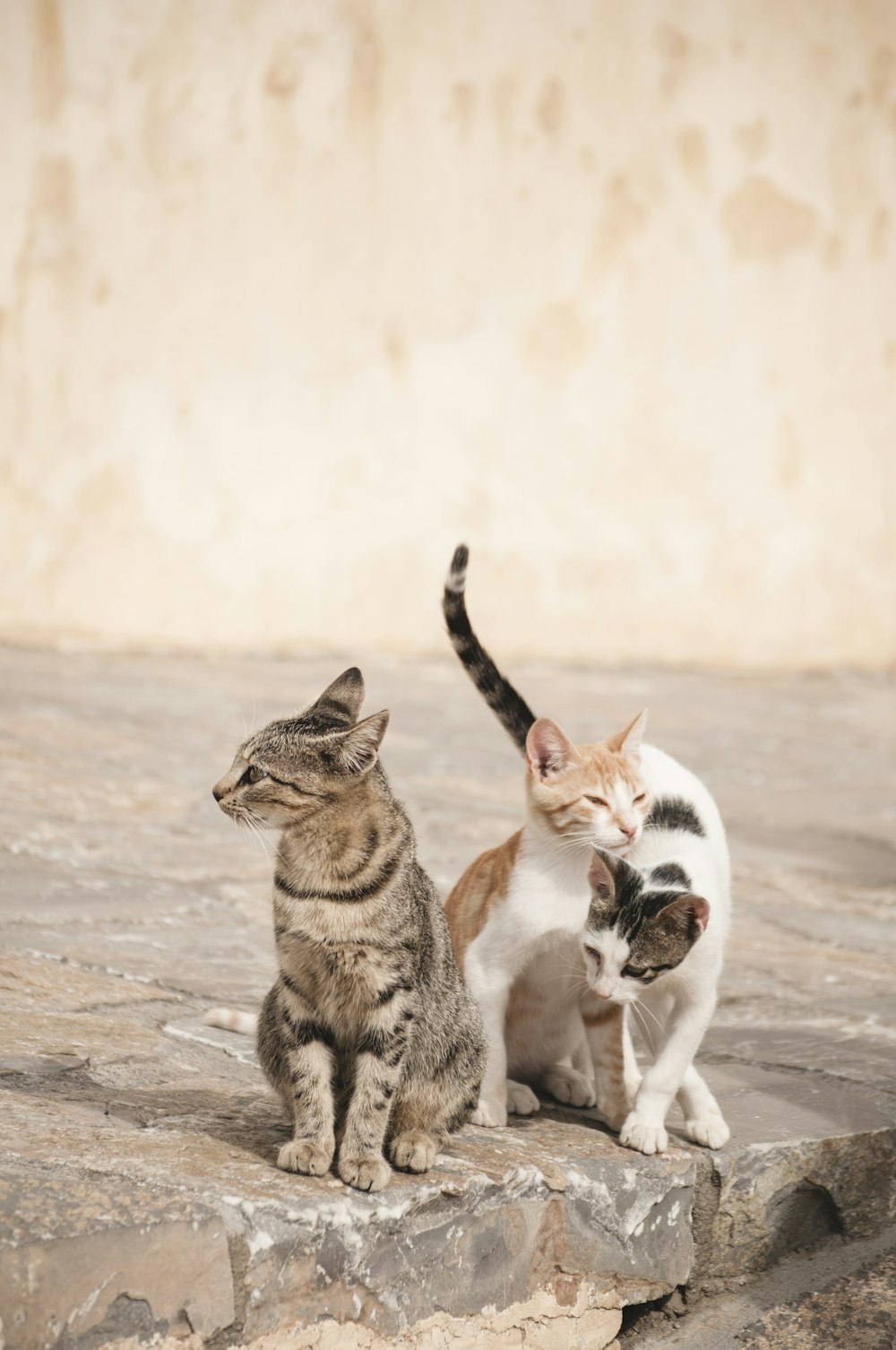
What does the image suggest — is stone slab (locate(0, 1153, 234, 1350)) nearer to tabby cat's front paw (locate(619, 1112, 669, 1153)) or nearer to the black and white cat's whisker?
tabby cat's front paw (locate(619, 1112, 669, 1153))

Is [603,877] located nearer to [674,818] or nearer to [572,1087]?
[674,818]

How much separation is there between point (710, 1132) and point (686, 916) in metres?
0.47

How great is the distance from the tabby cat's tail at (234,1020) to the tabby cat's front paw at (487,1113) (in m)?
0.55

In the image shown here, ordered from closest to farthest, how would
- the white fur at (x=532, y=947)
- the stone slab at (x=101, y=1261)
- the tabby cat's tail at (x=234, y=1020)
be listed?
the stone slab at (x=101, y=1261) < the white fur at (x=532, y=947) < the tabby cat's tail at (x=234, y=1020)

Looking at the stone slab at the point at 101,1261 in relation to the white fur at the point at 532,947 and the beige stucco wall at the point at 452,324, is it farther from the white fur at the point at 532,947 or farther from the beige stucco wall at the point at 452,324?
the beige stucco wall at the point at 452,324

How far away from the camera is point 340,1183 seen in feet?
6.84

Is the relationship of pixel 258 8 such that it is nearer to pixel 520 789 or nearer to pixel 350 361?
pixel 350 361

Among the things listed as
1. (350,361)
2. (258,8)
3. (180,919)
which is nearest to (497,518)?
(350,361)

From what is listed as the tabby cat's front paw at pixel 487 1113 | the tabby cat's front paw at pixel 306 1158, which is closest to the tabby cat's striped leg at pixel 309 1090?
the tabby cat's front paw at pixel 306 1158

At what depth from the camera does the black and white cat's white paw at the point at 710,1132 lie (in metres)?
2.44

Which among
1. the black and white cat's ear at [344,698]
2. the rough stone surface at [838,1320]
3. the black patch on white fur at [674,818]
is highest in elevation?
the black and white cat's ear at [344,698]

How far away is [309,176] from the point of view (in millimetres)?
8734

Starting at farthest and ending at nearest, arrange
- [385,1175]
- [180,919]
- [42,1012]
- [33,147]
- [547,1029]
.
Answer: [33,147] < [180,919] < [42,1012] < [547,1029] < [385,1175]

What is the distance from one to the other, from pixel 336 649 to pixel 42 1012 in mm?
6252
